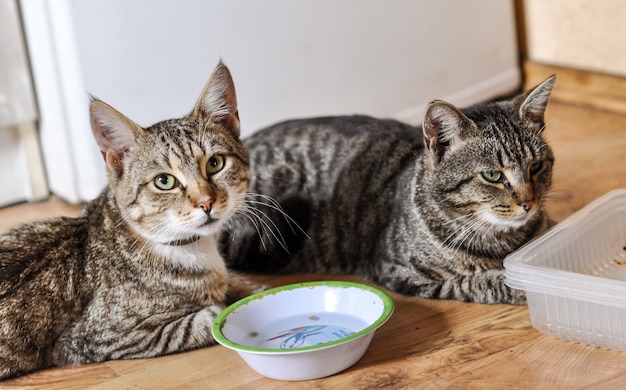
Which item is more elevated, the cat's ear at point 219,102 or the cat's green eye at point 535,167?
the cat's ear at point 219,102

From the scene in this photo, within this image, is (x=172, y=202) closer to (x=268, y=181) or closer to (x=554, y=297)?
(x=268, y=181)

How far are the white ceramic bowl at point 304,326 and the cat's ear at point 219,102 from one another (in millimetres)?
488

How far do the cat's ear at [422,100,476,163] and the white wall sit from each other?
51.5 inches

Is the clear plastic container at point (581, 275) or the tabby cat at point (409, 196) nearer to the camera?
the clear plastic container at point (581, 275)

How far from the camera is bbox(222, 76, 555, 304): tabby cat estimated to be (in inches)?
92.6

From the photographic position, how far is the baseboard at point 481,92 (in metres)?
4.04

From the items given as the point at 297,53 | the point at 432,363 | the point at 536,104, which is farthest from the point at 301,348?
the point at 297,53

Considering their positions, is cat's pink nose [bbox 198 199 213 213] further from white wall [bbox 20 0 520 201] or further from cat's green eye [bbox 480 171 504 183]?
white wall [bbox 20 0 520 201]

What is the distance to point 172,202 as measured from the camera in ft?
7.40

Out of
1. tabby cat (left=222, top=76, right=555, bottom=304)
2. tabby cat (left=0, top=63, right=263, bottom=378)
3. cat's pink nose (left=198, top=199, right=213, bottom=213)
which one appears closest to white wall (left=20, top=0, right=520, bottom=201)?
tabby cat (left=222, top=76, right=555, bottom=304)

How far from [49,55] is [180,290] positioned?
53.9 inches

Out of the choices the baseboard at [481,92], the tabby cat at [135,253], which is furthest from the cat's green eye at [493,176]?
the baseboard at [481,92]

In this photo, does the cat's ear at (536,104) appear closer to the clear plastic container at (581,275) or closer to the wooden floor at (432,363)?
the clear plastic container at (581,275)

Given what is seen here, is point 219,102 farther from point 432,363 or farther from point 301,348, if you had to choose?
point 432,363
